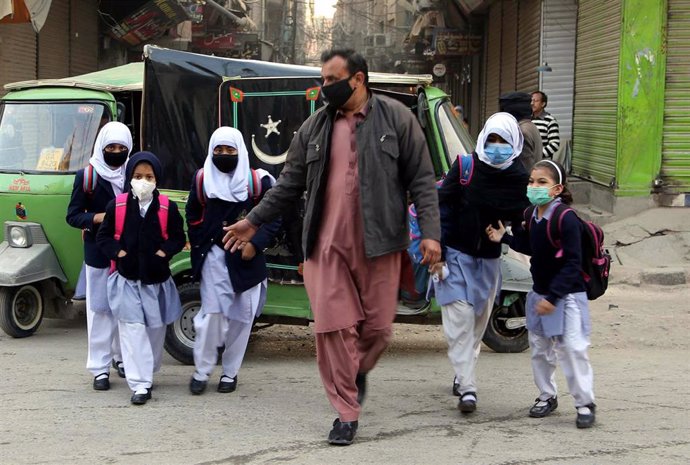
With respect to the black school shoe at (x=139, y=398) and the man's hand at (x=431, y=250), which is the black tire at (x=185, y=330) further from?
the man's hand at (x=431, y=250)

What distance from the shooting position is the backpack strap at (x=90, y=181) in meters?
6.40

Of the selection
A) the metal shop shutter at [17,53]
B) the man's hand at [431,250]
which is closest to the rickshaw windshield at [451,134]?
the man's hand at [431,250]

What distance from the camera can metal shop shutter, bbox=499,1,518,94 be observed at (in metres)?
19.9

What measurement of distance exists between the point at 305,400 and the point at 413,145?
181 centimetres

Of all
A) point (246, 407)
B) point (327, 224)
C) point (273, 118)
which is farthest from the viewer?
point (273, 118)

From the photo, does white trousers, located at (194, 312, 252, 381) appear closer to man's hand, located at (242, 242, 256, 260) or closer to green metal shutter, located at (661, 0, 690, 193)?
man's hand, located at (242, 242, 256, 260)

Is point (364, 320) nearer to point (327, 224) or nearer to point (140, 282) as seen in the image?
point (327, 224)

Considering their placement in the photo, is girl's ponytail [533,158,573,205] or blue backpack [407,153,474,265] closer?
girl's ponytail [533,158,573,205]

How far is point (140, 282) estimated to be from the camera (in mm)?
5941

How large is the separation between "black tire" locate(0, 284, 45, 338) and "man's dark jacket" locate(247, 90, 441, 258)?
3852 millimetres

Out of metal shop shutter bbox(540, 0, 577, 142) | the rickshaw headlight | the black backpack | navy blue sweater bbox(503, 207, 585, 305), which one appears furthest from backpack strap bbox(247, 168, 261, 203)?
metal shop shutter bbox(540, 0, 577, 142)

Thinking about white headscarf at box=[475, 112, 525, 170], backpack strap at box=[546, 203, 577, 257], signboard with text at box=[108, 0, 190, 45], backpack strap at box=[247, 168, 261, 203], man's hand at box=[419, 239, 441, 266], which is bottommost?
man's hand at box=[419, 239, 441, 266]

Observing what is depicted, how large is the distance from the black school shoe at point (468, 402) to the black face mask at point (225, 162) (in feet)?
6.43

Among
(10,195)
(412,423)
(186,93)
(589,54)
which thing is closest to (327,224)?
(412,423)
